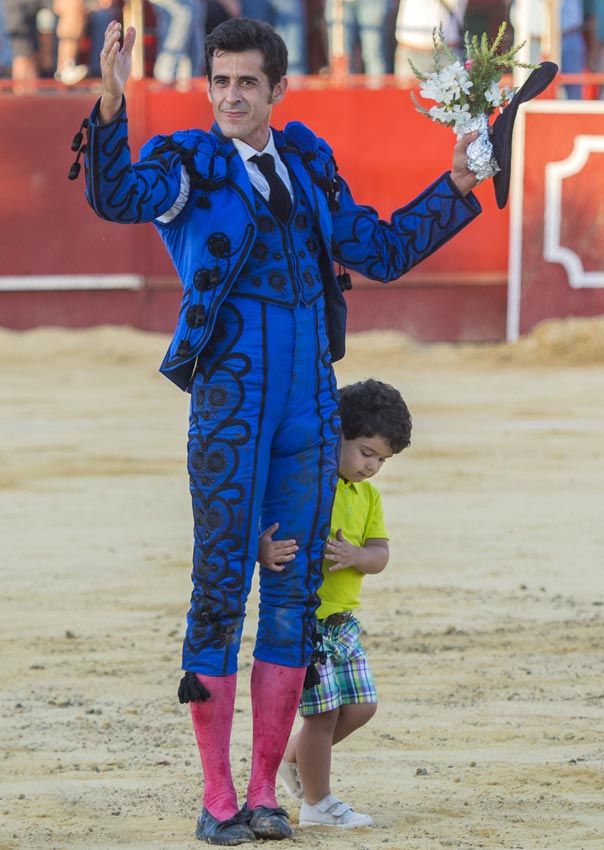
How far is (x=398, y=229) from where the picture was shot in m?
3.33

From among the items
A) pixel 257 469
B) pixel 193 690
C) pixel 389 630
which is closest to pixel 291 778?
pixel 193 690

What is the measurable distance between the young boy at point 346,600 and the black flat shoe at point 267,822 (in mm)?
163

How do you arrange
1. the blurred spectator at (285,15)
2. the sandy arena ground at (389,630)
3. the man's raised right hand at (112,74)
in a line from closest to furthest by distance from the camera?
1. the man's raised right hand at (112,74)
2. the sandy arena ground at (389,630)
3. the blurred spectator at (285,15)

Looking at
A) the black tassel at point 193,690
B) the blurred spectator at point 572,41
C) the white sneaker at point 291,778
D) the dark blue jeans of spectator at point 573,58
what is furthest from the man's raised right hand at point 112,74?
the dark blue jeans of spectator at point 573,58

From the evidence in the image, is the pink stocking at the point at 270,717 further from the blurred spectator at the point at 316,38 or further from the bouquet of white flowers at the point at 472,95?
the blurred spectator at the point at 316,38

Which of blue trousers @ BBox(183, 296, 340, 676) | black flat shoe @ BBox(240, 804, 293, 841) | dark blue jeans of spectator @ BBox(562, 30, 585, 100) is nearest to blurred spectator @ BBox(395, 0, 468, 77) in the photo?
dark blue jeans of spectator @ BBox(562, 30, 585, 100)

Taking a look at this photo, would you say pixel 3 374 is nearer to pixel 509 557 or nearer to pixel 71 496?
pixel 71 496

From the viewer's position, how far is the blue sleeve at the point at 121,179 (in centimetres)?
284

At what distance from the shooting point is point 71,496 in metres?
7.27

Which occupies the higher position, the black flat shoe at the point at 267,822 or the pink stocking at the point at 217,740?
the pink stocking at the point at 217,740

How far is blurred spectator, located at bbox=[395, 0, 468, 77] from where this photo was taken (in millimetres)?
10812

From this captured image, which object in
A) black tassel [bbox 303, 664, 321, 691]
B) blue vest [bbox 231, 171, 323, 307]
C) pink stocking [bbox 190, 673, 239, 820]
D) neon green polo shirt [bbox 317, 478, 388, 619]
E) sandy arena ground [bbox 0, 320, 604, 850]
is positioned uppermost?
blue vest [bbox 231, 171, 323, 307]

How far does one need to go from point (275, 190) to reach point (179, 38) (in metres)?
8.19

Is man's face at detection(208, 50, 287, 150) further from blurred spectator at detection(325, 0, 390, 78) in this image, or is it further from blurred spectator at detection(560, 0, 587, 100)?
blurred spectator at detection(560, 0, 587, 100)
